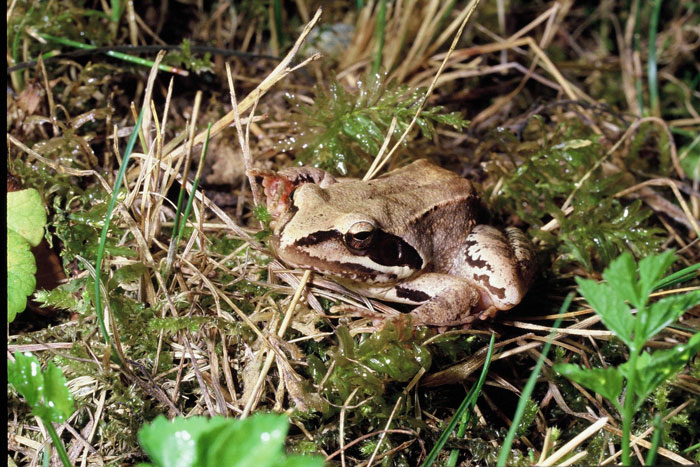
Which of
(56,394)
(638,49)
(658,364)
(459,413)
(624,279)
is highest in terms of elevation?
(638,49)

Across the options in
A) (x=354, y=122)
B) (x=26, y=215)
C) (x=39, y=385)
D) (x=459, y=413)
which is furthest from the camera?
(x=354, y=122)

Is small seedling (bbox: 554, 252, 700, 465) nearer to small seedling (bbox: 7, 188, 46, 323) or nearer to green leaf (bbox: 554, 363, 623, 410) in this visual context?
green leaf (bbox: 554, 363, 623, 410)

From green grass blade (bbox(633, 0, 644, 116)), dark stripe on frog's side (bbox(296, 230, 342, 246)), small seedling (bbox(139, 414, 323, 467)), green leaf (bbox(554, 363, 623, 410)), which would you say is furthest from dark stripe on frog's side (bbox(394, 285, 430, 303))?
green grass blade (bbox(633, 0, 644, 116))

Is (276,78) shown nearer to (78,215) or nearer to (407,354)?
(78,215)

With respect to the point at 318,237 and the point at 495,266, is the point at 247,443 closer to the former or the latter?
the point at 318,237

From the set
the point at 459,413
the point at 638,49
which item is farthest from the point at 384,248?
the point at 638,49
